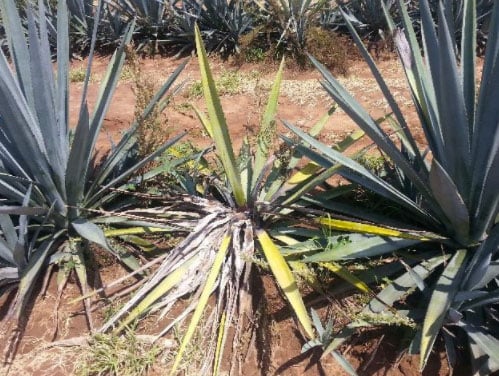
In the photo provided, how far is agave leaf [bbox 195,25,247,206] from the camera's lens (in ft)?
6.54

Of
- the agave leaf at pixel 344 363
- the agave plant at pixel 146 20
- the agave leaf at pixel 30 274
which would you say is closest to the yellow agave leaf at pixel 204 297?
the agave leaf at pixel 344 363

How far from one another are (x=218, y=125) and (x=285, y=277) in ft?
2.26

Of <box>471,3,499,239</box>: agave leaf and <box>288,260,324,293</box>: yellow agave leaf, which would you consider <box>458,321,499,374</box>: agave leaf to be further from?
<box>288,260,324,293</box>: yellow agave leaf

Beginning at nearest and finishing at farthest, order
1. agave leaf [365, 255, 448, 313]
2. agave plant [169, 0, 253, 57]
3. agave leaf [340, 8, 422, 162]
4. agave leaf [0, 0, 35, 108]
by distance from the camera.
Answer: agave leaf [365, 255, 448, 313]
agave leaf [340, 8, 422, 162]
agave leaf [0, 0, 35, 108]
agave plant [169, 0, 253, 57]

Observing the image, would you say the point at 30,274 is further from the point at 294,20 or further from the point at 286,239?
the point at 294,20

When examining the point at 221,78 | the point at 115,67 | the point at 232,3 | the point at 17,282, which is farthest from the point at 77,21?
the point at 17,282

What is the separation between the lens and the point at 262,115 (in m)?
2.54

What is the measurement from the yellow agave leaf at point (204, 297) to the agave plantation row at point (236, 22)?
2.84m

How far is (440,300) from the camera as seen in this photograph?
170 cm

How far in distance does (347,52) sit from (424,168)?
9.24ft

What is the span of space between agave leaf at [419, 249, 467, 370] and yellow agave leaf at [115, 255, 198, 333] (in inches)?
38.7

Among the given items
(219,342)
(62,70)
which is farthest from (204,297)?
(62,70)

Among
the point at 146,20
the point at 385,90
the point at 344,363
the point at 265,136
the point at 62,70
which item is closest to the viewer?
the point at 344,363

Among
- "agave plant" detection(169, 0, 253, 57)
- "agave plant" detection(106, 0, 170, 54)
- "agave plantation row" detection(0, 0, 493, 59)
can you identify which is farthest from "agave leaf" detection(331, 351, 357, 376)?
"agave plant" detection(106, 0, 170, 54)
